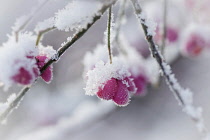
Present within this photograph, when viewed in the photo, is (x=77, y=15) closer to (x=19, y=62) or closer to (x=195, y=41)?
(x=19, y=62)

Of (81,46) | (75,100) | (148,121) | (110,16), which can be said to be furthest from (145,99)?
(110,16)

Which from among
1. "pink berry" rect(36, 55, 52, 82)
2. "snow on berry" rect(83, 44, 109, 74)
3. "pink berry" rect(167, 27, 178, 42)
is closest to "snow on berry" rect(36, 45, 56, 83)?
"pink berry" rect(36, 55, 52, 82)

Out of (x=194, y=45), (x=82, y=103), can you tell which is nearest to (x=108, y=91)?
(x=194, y=45)

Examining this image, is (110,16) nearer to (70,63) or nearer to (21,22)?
(21,22)

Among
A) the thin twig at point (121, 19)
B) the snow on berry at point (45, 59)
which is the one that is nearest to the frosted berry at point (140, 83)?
the thin twig at point (121, 19)

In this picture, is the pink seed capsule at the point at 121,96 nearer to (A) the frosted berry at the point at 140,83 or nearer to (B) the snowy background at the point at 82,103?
(A) the frosted berry at the point at 140,83
